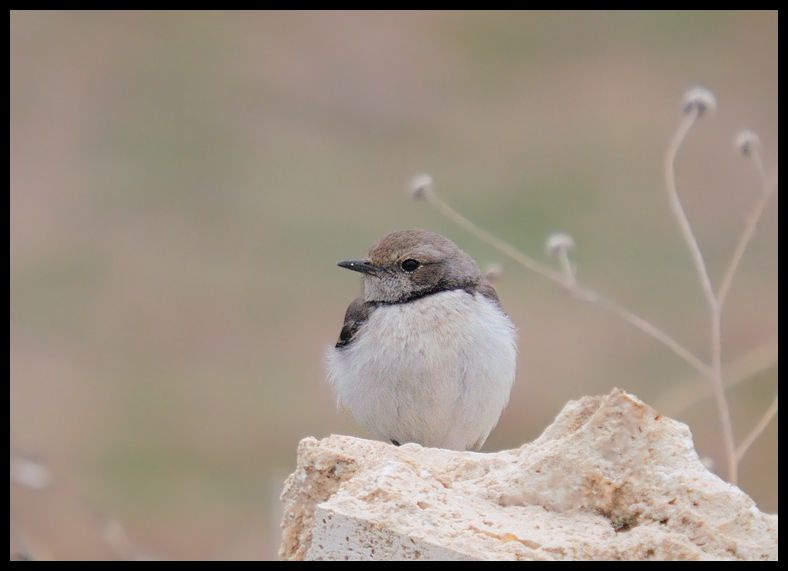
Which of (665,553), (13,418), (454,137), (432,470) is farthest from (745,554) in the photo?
(454,137)

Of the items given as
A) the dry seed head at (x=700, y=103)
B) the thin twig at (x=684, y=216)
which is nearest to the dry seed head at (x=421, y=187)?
the thin twig at (x=684, y=216)

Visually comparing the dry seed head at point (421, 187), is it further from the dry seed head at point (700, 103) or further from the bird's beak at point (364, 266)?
the dry seed head at point (700, 103)

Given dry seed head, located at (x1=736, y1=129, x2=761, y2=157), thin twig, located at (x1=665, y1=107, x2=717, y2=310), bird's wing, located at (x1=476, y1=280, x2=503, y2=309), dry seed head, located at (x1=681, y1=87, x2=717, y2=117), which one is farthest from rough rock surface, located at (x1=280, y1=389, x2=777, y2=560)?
bird's wing, located at (x1=476, y1=280, x2=503, y2=309)

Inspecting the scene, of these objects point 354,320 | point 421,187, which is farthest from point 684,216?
point 354,320

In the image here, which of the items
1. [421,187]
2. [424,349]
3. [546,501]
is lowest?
[546,501]

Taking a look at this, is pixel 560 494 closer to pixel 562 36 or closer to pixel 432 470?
pixel 432 470

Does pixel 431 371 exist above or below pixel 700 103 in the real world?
below

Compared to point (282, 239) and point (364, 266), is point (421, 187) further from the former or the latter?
point (282, 239)
